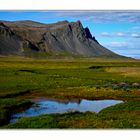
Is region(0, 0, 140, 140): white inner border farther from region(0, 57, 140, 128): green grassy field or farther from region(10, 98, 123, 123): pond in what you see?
region(10, 98, 123, 123): pond

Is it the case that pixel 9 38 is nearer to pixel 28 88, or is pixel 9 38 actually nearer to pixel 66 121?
pixel 28 88

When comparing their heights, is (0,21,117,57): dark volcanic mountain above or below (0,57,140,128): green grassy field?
above
